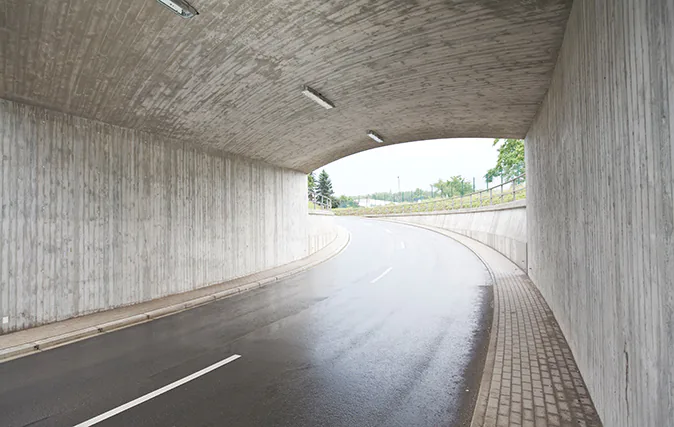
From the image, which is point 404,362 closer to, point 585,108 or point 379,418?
point 379,418

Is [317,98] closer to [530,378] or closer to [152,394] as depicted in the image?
[152,394]

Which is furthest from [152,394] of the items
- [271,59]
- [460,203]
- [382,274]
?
[460,203]

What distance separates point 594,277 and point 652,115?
229cm

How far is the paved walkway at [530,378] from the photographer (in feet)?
12.0

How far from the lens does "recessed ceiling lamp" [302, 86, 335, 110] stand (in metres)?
8.42

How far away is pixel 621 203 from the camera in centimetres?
287

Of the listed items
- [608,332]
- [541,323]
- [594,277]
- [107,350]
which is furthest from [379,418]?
[107,350]

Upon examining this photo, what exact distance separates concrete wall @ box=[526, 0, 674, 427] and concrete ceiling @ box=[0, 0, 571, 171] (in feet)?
5.63

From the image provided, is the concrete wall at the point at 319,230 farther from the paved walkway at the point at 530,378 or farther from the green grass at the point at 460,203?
the paved walkway at the point at 530,378

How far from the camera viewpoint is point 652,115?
87.0 inches

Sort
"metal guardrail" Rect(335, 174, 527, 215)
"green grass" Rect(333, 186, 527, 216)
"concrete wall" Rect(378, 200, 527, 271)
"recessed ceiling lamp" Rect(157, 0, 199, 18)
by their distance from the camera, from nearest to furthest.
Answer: "recessed ceiling lamp" Rect(157, 0, 199, 18) → "concrete wall" Rect(378, 200, 527, 271) → "metal guardrail" Rect(335, 174, 527, 215) → "green grass" Rect(333, 186, 527, 216)

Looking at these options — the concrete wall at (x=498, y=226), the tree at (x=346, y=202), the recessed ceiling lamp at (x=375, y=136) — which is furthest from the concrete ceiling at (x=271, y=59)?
the tree at (x=346, y=202)

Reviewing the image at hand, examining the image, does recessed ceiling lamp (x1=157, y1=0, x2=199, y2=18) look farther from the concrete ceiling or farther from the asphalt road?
the asphalt road

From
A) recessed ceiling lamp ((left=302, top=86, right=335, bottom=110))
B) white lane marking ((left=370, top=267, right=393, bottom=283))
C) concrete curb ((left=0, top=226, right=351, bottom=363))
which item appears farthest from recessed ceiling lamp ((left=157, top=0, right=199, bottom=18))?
white lane marking ((left=370, top=267, right=393, bottom=283))
